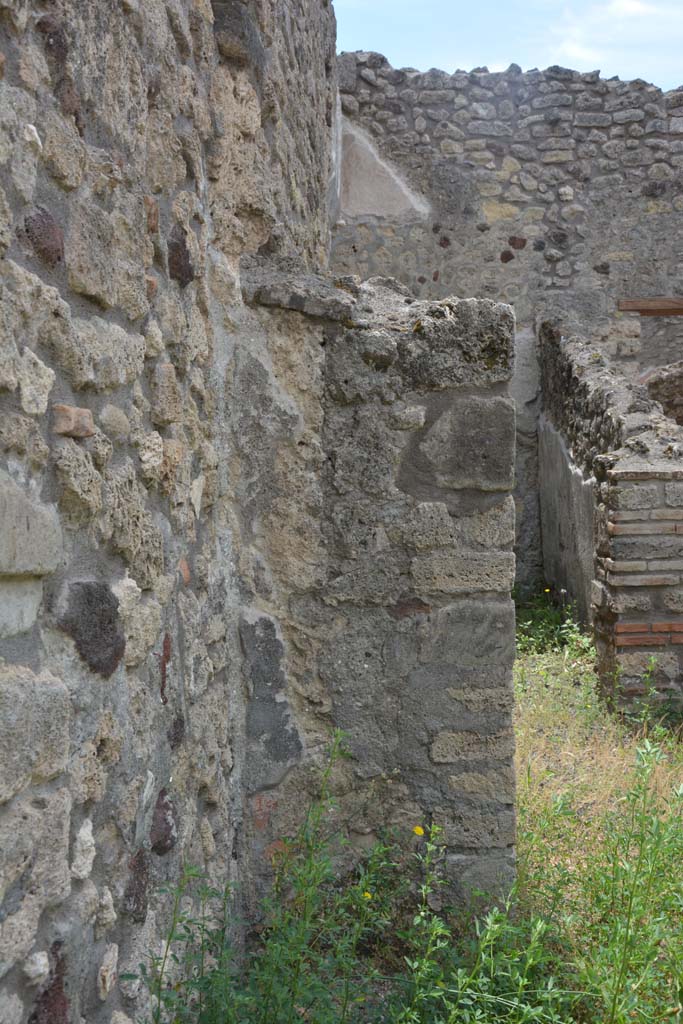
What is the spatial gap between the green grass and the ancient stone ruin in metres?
0.11

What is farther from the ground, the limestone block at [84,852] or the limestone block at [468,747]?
the limestone block at [84,852]

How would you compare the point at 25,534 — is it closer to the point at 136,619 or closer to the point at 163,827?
the point at 136,619

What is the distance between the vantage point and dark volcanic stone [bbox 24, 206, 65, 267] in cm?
121

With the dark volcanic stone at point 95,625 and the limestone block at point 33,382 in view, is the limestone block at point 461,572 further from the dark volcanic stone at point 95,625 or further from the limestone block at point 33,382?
the limestone block at point 33,382

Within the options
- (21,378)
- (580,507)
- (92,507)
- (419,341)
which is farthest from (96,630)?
(580,507)

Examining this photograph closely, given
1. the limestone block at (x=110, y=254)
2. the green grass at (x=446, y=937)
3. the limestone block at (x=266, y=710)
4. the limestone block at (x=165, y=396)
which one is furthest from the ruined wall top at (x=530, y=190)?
the limestone block at (x=110, y=254)

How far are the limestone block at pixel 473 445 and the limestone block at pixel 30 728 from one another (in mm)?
1530

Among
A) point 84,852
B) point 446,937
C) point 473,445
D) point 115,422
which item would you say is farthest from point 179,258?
point 446,937

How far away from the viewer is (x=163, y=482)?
5.83 ft

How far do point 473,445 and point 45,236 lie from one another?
158 centimetres

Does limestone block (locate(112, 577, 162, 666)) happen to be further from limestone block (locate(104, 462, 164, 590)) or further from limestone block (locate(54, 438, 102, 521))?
limestone block (locate(54, 438, 102, 521))

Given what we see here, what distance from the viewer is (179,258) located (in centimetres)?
190

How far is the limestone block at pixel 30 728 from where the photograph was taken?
108cm

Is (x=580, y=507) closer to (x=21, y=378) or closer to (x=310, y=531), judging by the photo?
(x=310, y=531)
